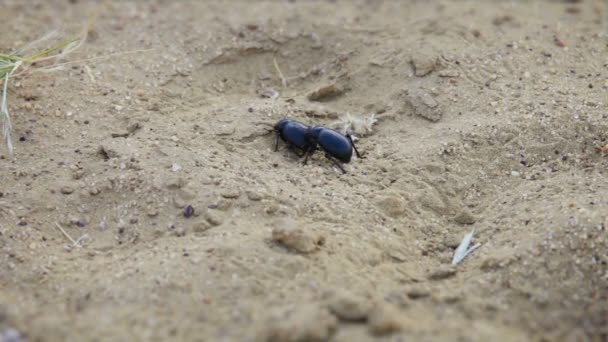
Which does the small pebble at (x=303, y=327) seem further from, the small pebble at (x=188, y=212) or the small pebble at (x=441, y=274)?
the small pebble at (x=188, y=212)

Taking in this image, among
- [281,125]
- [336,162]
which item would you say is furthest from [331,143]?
[281,125]

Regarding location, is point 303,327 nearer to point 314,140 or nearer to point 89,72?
point 314,140

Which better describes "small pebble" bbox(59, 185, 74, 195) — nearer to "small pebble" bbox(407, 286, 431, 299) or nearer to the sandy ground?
the sandy ground

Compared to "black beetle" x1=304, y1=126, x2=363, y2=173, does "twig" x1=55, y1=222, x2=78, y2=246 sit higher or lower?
lower

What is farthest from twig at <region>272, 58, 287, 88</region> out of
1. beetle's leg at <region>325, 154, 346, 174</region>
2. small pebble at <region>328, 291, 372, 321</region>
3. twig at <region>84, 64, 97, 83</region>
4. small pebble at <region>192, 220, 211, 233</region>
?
small pebble at <region>328, 291, 372, 321</region>

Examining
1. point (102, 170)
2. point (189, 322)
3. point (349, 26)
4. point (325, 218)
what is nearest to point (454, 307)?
point (325, 218)

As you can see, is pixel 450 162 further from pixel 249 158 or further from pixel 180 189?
pixel 180 189
